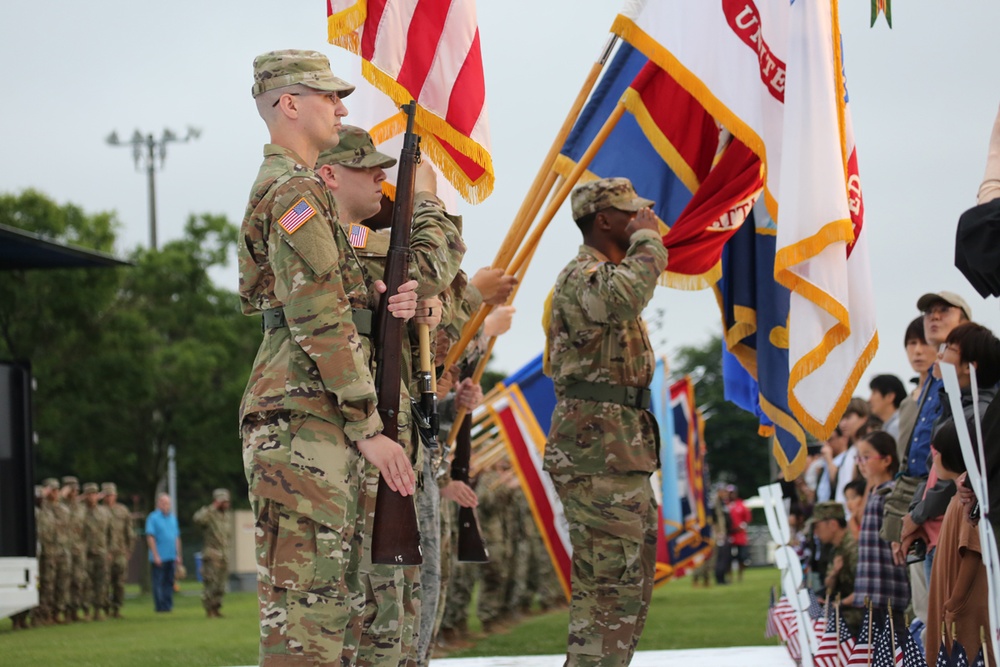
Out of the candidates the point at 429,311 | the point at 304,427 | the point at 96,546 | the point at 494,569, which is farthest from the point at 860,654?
the point at 96,546

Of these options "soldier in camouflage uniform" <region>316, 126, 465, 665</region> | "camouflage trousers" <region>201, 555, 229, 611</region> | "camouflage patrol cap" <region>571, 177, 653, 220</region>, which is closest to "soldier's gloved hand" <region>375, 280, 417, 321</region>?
"soldier in camouflage uniform" <region>316, 126, 465, 665</region>

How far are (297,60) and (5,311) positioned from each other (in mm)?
22851

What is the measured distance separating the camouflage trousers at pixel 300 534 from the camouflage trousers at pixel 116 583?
18.0 m

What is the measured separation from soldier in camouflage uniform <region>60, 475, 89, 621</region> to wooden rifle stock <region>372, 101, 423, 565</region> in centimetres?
1674

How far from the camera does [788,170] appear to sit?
5.93m

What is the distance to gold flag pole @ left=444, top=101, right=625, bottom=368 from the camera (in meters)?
5.95

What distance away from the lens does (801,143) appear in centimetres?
593

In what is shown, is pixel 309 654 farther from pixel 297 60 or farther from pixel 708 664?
pixel 708 664

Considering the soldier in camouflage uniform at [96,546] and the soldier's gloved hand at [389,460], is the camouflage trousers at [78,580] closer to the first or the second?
the soldier in camouflage uniform at [96,546]

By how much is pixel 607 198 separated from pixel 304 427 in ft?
7.62

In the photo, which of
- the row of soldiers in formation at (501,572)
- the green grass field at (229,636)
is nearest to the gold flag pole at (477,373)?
the green grass field at (229,636)

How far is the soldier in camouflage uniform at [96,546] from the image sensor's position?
68.3 feet

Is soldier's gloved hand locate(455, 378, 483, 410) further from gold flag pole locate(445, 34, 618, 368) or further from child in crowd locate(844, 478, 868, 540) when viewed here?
child in crowd locate(844, 478, 868, 540)

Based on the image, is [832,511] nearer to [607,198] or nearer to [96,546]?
[607,198]
